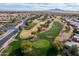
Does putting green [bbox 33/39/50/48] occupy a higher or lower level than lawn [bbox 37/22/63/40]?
lower

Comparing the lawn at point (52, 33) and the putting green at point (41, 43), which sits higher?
the lawn at point (52, 33)

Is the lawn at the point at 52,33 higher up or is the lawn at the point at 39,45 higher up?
the lawn at the point at 52,33

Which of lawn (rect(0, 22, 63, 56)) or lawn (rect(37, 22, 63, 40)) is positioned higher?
lawn (rect(37, 22, 63, 40))

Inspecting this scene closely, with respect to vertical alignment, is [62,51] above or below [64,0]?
below

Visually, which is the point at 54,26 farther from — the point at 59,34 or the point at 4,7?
the point at 4,7

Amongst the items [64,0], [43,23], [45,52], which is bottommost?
[45,52]

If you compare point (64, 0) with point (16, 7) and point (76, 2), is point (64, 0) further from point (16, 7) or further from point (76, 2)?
point (16, 7)

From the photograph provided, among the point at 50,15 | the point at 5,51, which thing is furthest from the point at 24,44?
the point at 50,15

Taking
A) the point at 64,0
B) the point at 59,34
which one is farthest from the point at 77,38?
the point at 64,0

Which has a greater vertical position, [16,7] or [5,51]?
[16,7]
